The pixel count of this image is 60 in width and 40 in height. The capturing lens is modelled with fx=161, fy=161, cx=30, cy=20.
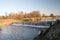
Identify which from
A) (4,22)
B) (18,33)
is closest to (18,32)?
(18,33)

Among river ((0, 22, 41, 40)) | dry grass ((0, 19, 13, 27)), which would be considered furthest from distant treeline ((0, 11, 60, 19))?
river ((0, 22, 41, 40))

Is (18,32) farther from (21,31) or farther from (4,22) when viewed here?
(4,22)

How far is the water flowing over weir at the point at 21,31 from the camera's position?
3314 millimetres

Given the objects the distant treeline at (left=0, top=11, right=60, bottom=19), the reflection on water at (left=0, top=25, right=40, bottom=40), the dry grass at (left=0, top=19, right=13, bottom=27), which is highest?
the distant treeline at (left=0, top=11, right=60, bottom=19)

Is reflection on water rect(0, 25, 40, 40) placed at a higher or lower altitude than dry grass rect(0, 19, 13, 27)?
lower

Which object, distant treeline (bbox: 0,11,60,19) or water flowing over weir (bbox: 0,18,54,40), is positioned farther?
distant treeline (bbox: 0,11,60,19)

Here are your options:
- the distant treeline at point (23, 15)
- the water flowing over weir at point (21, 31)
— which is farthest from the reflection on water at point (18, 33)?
the distant treeline at point (23, 15)

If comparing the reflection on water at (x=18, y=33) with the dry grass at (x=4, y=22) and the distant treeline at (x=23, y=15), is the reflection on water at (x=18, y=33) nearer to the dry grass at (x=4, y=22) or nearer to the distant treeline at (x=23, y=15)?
the dry grass at (x=4, y=22)

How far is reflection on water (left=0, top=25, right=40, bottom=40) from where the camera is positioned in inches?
130

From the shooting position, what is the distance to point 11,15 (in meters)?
3.44

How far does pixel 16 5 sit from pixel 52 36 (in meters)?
1.01

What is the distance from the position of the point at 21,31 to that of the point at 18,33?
8 cm

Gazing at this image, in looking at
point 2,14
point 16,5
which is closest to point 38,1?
point 16,5

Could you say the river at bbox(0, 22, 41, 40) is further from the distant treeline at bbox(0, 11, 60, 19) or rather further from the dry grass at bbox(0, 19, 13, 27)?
the distant treeline at bbox(0, 11, 60, 19)
